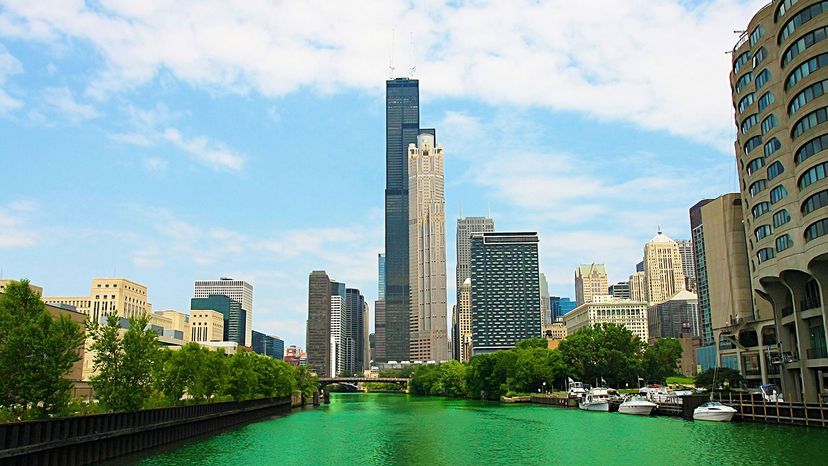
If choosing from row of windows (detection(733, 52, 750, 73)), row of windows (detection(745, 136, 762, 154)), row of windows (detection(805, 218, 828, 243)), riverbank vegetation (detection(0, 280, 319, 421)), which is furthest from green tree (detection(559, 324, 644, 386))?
riverbank vegetation (detection(0, 280, 319, 421))

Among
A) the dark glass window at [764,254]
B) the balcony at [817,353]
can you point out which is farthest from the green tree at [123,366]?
the balcony at [817,353]

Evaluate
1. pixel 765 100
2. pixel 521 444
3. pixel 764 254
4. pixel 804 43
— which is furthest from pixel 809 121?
pixel 521 444

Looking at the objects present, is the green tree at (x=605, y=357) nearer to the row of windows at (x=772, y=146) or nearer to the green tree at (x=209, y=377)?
the row of windows at (x=772, y=146)

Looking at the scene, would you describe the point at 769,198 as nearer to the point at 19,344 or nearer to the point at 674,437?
the point at 674,437

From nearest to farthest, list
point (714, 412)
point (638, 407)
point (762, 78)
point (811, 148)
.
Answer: point (811, 148)
point (714, 412)
point (762, 78)
point (638, 407)

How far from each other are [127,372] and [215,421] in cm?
3418

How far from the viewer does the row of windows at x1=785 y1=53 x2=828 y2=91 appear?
8631cm

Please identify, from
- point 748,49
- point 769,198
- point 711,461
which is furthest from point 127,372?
point 748,49

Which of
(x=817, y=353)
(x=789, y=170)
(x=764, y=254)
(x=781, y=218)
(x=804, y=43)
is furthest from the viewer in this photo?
(x=764, y=254)

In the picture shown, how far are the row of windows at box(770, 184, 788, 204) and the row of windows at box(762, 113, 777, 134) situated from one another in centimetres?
853

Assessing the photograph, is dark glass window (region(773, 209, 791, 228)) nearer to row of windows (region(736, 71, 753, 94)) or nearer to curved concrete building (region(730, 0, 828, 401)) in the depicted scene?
curved concrete building (region(730, 0, 828, 401))

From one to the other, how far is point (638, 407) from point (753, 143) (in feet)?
152

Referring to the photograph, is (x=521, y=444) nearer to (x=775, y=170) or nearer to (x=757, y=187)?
(x=775, y=170)

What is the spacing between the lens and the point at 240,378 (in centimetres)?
12988
